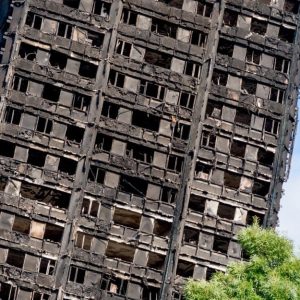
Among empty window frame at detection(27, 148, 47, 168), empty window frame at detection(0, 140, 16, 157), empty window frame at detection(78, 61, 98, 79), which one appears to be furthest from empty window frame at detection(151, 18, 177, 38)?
empty window frame at detection(0, 140, 16, 157)

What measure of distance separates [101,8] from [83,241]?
16.7m

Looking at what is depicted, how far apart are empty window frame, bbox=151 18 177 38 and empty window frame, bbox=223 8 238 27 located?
4.07m

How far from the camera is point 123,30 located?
185 ft

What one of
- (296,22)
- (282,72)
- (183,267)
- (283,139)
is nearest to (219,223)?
(183,267)

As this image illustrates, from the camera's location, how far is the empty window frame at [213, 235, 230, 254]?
5541cm

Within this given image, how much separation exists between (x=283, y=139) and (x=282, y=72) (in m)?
5.04

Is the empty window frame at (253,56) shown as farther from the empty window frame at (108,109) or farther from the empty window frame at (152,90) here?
the empty window frame at (108,109)

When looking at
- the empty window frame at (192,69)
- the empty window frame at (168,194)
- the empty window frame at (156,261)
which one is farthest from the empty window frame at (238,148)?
the empty window frame at (156,261)

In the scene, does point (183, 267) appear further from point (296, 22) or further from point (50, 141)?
point (296, 22)

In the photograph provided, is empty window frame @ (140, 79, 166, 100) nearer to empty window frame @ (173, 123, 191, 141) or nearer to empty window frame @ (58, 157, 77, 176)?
empty window frame @ (173, 123, 191, 141)

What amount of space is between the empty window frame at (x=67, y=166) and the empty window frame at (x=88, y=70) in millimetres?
6147

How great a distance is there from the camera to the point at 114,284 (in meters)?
53.3

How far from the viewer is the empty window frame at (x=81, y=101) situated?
180ft

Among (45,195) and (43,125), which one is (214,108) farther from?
(45,195)
